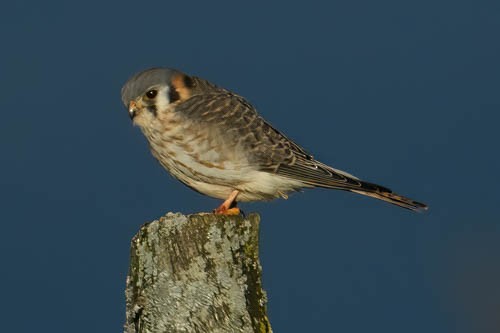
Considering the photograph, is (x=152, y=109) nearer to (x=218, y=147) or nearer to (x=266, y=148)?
(x=218, y=147)

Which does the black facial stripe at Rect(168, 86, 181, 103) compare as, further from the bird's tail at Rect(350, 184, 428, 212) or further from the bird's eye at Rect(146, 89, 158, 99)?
the bird's tail at Rect(350, 184, 428, 212)

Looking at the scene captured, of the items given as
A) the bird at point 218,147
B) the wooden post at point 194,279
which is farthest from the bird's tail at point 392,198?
the wooden post at point 194,279

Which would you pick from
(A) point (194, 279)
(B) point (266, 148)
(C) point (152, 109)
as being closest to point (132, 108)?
(C) point (152, 109)

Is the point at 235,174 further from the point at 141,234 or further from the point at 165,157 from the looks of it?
the point at 141,234

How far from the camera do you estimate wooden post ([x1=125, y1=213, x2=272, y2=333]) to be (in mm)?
3219

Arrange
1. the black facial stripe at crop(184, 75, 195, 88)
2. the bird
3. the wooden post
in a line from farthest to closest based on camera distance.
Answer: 1. the black facial stripe at crop(184, 75, 195, 88)
2. the bird
3. the wooden post

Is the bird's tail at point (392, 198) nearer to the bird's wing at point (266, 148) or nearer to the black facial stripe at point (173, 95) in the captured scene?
the bird's wing at point (266, 148)

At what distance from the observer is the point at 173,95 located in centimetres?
608

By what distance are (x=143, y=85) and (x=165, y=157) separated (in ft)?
1.59

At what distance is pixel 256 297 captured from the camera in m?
3.30

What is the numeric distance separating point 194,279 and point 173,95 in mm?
2958

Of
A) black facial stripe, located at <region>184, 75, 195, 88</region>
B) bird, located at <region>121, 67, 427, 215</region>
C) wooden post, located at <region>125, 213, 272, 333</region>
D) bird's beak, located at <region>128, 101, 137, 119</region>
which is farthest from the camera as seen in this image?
black facial stripe, located at <region>184, 75, 195, 88</region>

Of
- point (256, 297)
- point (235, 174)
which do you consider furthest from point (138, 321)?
point (235, 174)

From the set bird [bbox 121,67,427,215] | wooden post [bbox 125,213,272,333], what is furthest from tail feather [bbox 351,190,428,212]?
wooden post [bbox 125,213,272,333]
